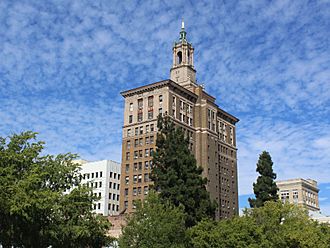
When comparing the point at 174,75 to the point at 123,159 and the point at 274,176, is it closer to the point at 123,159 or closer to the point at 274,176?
the point at 123,159

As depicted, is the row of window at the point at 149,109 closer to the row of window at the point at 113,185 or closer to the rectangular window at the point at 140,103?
the rectangular window at the point at 140,103

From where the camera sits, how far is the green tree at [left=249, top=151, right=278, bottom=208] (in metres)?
76.7

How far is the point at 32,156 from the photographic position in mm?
48312

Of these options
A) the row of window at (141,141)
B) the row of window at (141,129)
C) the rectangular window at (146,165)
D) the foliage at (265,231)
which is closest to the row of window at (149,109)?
the row of window at (141,129)

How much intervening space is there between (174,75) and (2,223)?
310 ft

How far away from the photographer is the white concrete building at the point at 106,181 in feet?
432

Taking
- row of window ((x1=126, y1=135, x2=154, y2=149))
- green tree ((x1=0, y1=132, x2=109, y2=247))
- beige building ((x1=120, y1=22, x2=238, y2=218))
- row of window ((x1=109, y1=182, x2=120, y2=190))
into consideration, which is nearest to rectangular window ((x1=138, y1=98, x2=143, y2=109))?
beige building ((x1=120, y1=22, x2=238, y2=218))

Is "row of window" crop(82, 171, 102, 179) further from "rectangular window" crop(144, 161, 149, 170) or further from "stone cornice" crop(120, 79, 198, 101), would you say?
"rectangular window" crop(144, 161, 149, 170)

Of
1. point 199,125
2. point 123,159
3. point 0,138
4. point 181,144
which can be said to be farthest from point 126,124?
point 0,138

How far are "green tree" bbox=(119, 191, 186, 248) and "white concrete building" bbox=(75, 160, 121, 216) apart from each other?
83368mm

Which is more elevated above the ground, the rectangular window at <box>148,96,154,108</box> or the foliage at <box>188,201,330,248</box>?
the rectangular window at <box>148,96,154,108</box>

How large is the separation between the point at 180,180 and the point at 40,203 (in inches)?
752

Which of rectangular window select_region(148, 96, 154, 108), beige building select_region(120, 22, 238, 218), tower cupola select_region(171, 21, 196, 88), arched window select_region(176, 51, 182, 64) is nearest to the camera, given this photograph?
beige building select_region(120, 22, 238, 218)

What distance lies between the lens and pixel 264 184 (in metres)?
77.8
